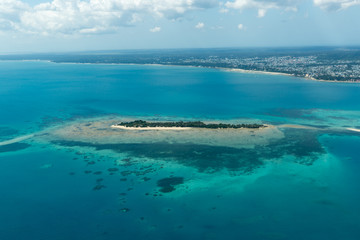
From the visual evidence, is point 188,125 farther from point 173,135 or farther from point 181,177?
point 181,177

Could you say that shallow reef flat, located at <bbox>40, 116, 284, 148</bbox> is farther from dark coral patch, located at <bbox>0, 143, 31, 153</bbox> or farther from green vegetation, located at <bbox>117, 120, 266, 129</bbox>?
dark coral patch, located at <bbox>0, 143, 31, 153</bbox>

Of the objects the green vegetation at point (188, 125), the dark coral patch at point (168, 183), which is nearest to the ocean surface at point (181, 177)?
the dark coral patch at point (168, 183)

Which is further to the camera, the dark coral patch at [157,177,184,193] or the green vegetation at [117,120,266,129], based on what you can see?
the green vegetation at [117,120,266,129]

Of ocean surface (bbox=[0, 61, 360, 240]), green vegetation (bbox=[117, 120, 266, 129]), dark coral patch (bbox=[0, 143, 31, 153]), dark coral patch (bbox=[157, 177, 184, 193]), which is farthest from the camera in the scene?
green vegetation (bbox=[117, 120, 266, 129])

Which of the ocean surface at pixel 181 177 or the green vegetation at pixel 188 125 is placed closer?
the ocean surface at pixel 181 177

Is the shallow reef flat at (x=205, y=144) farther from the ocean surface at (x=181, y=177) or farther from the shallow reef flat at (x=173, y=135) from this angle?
the ocean surface at (x=181, y=177)

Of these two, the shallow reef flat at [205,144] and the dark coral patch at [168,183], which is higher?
the shallow reef flat at [205,144]

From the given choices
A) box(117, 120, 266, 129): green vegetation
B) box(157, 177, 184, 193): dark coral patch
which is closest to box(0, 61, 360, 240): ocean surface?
box(157, 177, 184, 193): dark coral patch

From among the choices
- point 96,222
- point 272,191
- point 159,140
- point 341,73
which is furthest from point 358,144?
point 341,73

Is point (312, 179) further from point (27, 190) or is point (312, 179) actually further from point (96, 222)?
point (27, 190)
